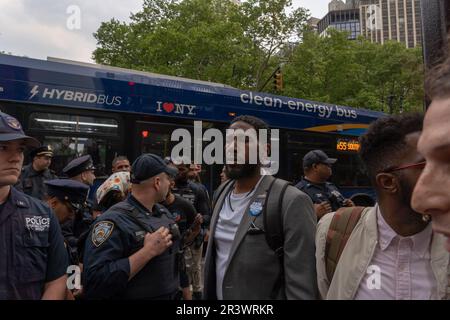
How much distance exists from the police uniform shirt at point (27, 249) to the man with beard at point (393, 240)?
4.86 feet

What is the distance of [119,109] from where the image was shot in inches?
275

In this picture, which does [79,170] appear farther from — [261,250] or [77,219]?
[261,250]

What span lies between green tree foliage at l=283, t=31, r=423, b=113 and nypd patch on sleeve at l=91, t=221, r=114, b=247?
17387 mm

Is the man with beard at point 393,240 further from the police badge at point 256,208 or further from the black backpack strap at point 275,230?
the police badge at point 256,208

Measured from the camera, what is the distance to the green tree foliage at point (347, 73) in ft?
64.1

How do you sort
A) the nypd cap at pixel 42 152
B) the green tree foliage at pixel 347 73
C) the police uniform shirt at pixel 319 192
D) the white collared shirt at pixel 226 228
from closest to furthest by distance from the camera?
the white collared shirt at pixel 226 228
the police uniform shirt at pixel 319 192
the nypd cap at pixel 42 152
the green tree foliage at pixel 347 73

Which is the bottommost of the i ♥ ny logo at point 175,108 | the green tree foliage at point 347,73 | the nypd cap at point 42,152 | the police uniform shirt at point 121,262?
the police uniform shirt at point 121,262

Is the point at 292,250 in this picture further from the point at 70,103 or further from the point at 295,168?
the point at 295,168

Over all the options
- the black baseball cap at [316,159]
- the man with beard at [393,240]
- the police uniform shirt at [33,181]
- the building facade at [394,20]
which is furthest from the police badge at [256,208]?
the building facade at [394,20]

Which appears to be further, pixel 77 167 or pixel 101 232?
pixel 77 167

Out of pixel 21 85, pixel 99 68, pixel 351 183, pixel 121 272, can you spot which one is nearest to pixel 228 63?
pixel 351 183

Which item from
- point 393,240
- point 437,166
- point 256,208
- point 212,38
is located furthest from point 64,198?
point 212,38

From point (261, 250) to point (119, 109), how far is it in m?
5.53

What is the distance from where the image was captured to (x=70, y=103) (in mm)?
6520
